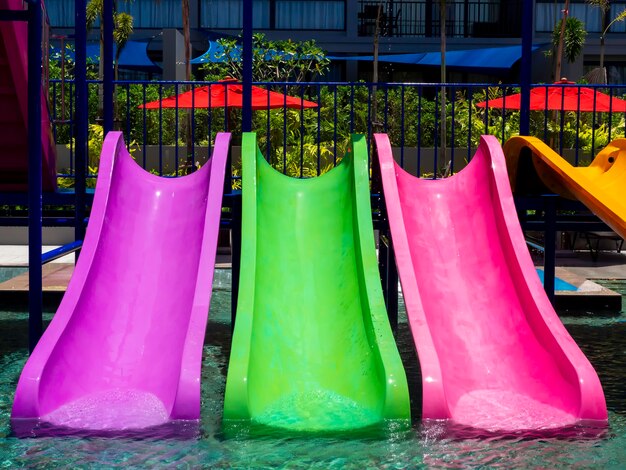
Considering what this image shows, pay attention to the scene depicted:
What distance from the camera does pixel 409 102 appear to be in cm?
2553

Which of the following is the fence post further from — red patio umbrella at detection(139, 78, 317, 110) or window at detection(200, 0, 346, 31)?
window at detection(200, 0, 346, 31)

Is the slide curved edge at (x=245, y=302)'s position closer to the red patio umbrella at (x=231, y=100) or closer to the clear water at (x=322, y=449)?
the clear water at (x=322, y=449)

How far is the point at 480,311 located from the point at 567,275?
19.1ft

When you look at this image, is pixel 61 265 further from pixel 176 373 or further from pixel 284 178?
pixel 176 373

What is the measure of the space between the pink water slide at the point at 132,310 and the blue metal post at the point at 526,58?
274cm

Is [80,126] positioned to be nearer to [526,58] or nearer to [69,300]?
[69,300]

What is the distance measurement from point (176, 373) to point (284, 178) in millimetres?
2452

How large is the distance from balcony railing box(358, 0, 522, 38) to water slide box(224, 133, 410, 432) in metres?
27.4

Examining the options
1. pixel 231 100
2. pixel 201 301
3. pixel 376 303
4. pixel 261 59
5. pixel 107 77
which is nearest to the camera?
pixel 201 301

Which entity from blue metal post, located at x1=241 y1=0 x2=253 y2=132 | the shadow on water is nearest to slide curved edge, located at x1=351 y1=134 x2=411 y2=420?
blue metal post, located at x1=241 y1=0 x2=253 y2=132

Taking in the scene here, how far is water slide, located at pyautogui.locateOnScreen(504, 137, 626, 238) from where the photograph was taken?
7520 mm

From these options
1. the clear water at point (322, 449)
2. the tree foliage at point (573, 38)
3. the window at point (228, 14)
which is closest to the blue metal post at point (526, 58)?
the clear water at point (322, 449)

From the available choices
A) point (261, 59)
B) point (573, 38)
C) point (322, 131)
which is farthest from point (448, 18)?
point (322, 131)

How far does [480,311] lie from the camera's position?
700 cm
